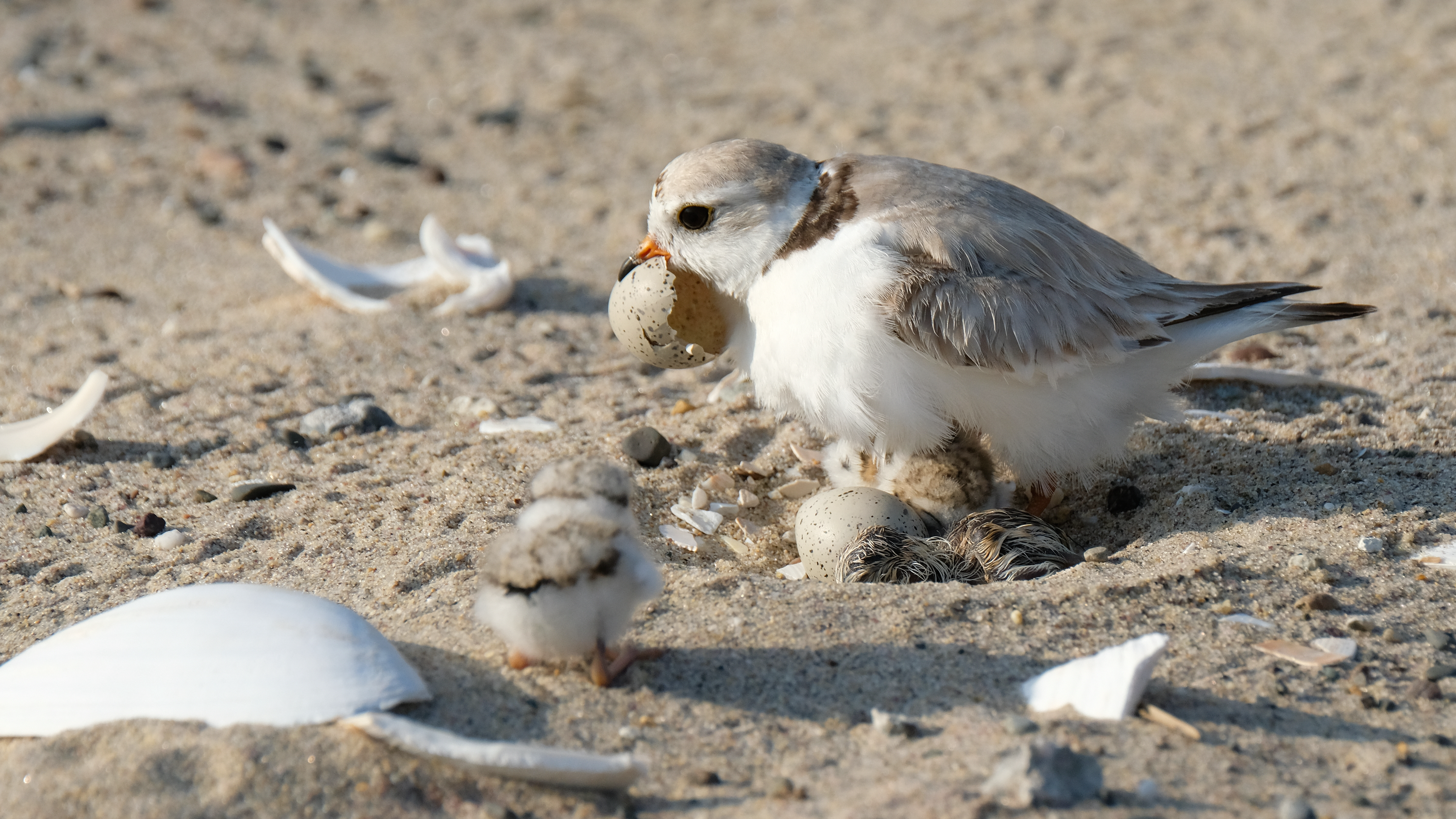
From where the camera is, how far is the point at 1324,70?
6.63m

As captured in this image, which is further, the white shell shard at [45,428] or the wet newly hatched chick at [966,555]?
the white shell shard at [45,428]

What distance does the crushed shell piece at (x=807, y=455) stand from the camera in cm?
389

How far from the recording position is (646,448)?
146 inches

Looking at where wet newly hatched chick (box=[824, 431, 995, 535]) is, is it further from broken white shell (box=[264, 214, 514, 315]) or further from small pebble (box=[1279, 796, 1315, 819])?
broken white shell (box=[264, 214, 514, 315])

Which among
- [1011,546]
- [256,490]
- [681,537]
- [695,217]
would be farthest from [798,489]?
[256,490]

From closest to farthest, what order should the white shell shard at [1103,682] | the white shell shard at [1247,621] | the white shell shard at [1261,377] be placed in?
the white shell shard at [1103,682]
the white shell shard at [1247,621]
the white shell shard at [1261,377]

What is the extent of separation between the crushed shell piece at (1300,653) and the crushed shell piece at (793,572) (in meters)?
1.19

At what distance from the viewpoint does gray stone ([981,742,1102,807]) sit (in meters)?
2.03

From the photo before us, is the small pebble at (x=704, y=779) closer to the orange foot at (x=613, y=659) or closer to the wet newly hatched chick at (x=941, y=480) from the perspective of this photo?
the orange foot at (x=613, y=659)

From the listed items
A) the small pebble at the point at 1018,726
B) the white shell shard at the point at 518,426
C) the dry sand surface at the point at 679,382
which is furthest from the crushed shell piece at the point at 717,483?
the small pebble at the point at 1018,726

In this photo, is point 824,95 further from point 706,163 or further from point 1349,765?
point 1349,765

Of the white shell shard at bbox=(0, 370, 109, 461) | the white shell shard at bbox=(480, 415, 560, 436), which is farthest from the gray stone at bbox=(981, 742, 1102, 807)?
the white shell shard at bbox=(0, 370, 109, 461)

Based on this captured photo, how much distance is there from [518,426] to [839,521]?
1.26 meters

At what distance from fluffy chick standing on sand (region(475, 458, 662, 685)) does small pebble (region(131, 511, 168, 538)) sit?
142 centimetres
